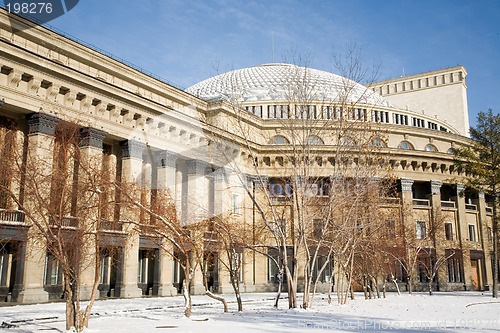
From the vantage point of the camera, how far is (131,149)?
35.5 meters

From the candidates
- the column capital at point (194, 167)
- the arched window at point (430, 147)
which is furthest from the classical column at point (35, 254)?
the arched window at point (430, 147)

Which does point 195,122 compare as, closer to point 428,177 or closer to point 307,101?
point 307,101

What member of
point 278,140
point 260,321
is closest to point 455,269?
point 278,140

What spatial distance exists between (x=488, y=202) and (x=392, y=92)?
4279 centimetres

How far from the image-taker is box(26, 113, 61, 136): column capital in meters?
29.0

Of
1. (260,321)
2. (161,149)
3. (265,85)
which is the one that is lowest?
(260,321)

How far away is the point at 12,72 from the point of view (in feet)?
91.4

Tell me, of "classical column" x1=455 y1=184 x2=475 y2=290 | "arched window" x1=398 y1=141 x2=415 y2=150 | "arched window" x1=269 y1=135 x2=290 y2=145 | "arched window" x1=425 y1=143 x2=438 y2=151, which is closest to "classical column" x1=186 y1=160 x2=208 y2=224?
"arched window" x1=269 y1=135 x2=290 y2=145

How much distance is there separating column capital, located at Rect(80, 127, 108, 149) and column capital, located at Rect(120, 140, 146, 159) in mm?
2685

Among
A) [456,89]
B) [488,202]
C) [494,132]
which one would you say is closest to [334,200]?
[494,132]

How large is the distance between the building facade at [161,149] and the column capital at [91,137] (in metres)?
0.08

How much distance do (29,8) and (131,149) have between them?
1066 cm

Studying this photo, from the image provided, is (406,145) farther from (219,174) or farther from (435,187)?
(219,174)

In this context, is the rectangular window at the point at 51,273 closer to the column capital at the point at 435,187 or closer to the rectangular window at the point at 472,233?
the column capital at the point at 435,187
